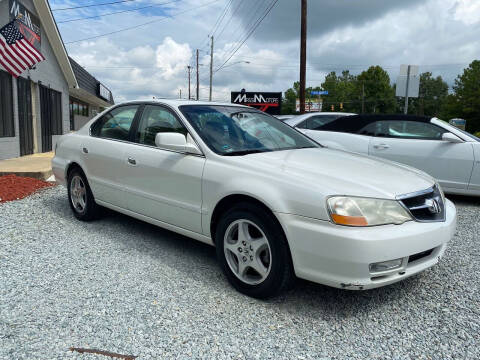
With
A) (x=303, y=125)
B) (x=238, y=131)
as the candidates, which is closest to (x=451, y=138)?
(x=303, y=125)

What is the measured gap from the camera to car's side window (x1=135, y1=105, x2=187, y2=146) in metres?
3.82

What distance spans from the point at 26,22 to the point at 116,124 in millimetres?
9215

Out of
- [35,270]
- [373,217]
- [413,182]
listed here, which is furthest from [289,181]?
[35,270]

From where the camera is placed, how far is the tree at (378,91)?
71.8m

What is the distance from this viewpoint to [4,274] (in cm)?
336

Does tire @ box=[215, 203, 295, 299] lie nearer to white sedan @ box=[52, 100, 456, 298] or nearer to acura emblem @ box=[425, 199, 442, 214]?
white sedan @ box=[52, 100, 456, 298]

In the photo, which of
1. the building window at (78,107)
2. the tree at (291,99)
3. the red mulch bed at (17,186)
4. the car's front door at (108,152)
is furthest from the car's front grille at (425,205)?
the tree at (291,99)

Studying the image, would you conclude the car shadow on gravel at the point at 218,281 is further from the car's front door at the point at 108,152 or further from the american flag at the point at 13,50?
the american flag at the point at 13,50

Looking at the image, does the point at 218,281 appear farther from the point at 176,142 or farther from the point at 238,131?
the point at 238,131

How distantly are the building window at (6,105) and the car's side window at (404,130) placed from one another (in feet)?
27.7

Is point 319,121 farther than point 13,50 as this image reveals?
No

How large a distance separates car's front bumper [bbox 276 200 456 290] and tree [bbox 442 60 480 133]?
54.5m

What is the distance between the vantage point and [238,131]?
3693 mm

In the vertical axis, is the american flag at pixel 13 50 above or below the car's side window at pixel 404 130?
above
